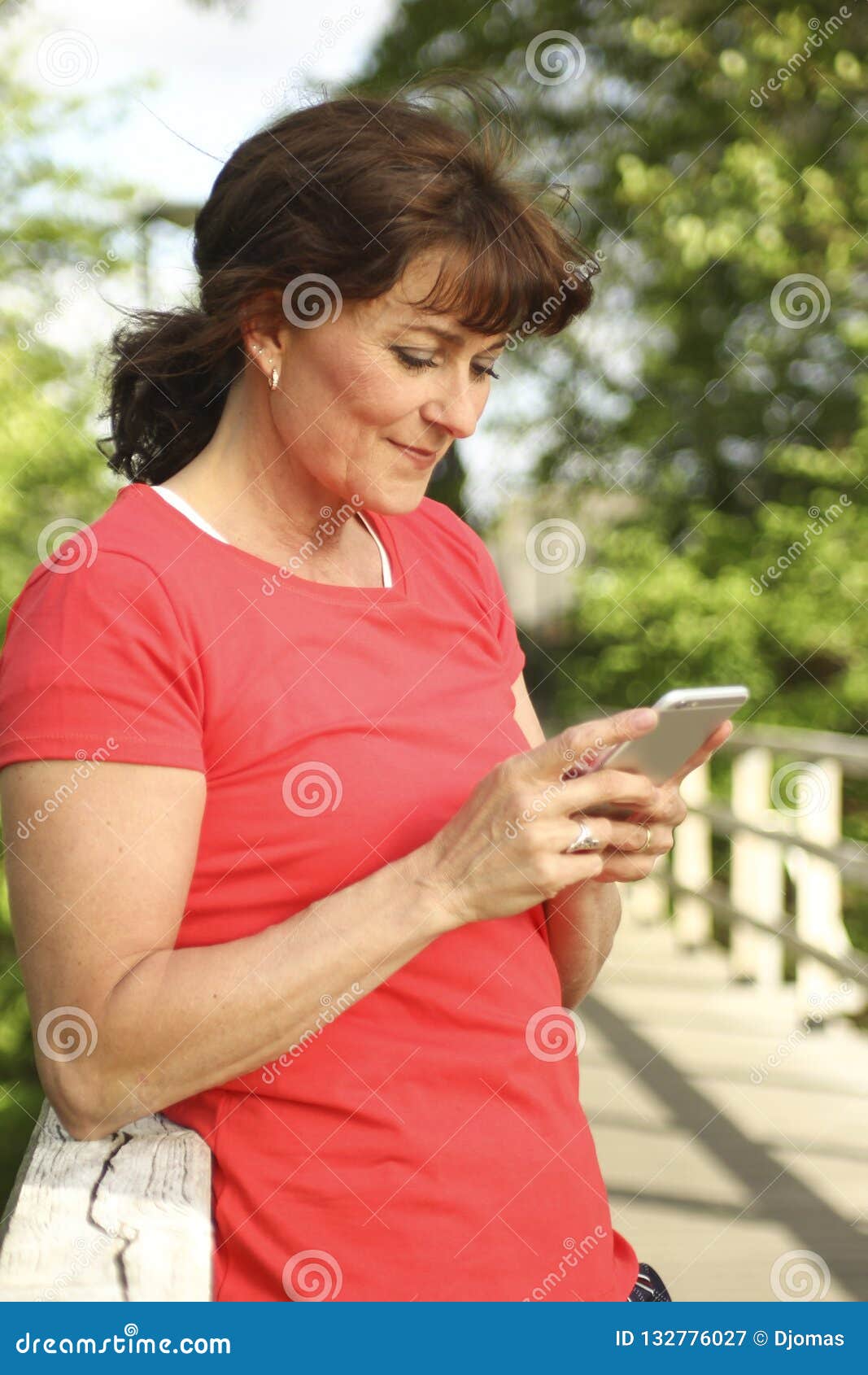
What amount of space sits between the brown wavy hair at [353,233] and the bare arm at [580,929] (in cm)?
51

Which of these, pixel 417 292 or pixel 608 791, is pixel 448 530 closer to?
pixel 417 292

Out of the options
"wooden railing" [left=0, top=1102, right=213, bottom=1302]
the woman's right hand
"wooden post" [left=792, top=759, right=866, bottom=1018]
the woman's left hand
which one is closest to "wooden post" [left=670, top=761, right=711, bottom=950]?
"wooden post" [left=792, top=759, right=866, bottom=1018]

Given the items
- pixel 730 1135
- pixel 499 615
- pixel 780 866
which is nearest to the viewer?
pixel 499 615

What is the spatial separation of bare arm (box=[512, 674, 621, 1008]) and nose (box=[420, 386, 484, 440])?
345mm

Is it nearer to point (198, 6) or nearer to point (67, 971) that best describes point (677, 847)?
point (198, 6)

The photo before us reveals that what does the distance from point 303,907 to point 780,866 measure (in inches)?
233

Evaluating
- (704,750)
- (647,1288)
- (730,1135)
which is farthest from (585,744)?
(730,1135)

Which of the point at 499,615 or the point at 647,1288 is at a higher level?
the point at 499,615

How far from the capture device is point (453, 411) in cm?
162

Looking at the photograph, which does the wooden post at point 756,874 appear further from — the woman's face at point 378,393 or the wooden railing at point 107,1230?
the wooden railing at point 107,1230

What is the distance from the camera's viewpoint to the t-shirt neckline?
1517 millimetres

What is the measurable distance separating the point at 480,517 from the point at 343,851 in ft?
37.3

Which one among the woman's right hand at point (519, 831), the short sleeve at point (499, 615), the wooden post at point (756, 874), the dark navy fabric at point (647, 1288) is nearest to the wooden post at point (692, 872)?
the wooden post at point (756, 874)

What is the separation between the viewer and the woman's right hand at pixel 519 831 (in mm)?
1368
